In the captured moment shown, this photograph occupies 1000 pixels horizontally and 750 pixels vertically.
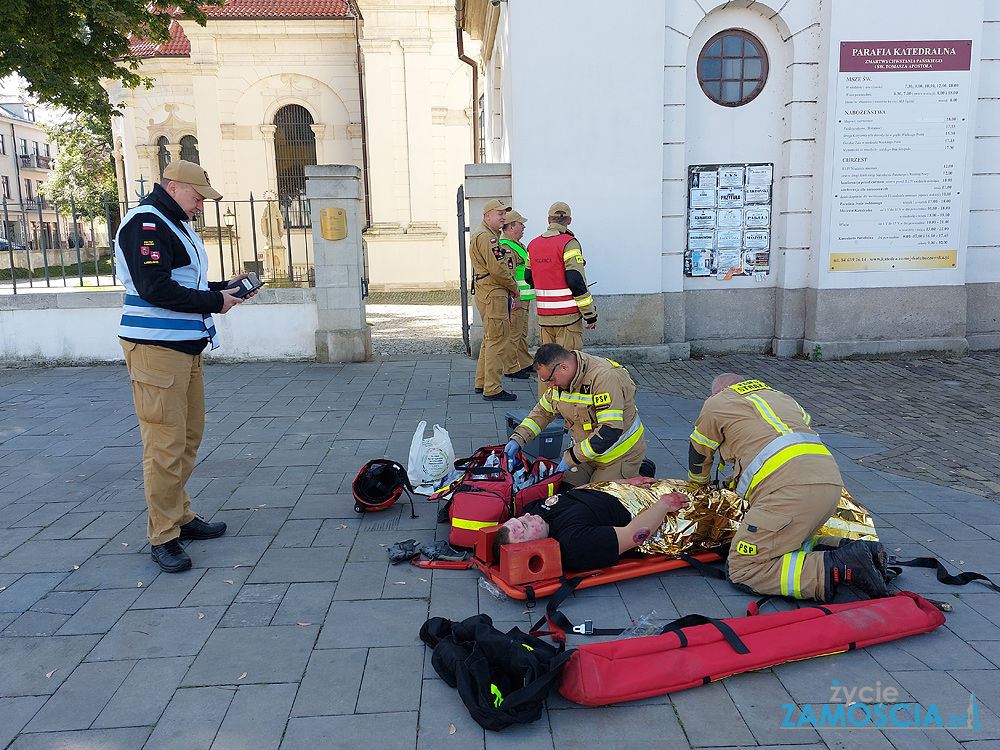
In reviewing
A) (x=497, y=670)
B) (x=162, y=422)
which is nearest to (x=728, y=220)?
(x=162, y=422)

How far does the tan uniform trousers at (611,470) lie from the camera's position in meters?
4.88

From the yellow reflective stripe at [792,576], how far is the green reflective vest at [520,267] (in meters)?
4.78

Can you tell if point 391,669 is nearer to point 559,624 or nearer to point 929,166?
point 559,624

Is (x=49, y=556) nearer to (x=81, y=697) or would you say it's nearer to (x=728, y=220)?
(x=81, y=697)

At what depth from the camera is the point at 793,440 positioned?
151 inches

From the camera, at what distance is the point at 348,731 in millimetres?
2871

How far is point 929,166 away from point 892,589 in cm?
777

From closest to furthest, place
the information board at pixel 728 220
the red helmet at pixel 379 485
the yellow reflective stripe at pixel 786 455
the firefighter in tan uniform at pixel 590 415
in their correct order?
1. the yellow reflective stripe at pixel 786 455
2. the firefighter in tan uniform at pixel 590 415
3. the red helmet at pixel 379 485
4. the information board at pixel 728 220

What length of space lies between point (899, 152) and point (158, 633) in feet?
32.5

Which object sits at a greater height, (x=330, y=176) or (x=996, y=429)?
(x=330, y=176)

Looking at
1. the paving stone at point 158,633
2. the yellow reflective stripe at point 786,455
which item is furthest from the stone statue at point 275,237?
the yellow reflective stripe at point 786,455

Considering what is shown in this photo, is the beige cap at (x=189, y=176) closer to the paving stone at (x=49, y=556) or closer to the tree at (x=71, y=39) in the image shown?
the paving stone at (x=49, y=556)

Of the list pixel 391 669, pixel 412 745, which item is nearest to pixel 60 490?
pixel 391 669

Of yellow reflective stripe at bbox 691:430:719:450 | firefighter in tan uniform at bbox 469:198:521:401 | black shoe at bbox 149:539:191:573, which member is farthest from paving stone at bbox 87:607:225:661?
firefighter in tan uniform at bbox 469:198:521:401
